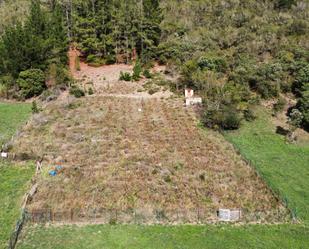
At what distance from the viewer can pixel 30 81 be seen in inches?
Result: 1502

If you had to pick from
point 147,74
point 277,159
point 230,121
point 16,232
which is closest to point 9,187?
point 16,232

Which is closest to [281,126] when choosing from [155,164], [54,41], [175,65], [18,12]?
[155,164]

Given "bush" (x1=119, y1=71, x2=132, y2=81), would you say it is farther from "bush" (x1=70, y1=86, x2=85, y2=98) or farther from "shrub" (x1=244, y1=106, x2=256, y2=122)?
"shrub" (x1=244, y1=106, x2=256, y2=122)

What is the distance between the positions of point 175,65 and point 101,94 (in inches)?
396

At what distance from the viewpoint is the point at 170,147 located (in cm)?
2616

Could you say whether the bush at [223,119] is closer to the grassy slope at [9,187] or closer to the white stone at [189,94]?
the white stone at [189,94]

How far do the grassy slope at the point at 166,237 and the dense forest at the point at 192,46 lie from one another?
1339 centimetres

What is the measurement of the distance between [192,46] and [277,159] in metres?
22.7

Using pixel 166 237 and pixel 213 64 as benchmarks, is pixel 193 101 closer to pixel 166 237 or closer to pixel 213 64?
pixel 213 64

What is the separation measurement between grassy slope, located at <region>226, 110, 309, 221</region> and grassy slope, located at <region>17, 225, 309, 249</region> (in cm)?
232

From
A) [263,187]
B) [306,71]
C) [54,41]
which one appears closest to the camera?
[263,187]

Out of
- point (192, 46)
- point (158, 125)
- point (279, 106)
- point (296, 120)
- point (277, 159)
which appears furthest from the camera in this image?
point (192, 46)

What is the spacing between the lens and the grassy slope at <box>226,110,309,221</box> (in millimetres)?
20609

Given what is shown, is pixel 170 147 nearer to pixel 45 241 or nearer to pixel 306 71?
pixel 45 241
